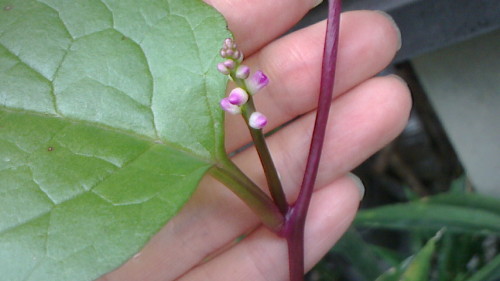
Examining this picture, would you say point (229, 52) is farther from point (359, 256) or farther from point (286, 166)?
point (359, 256)

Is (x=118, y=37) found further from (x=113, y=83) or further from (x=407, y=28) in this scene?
(x=407, y=28)

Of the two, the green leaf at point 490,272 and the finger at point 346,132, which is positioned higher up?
the finger at point 346,132

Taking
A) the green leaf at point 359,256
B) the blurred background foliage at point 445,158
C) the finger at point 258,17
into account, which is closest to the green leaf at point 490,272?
the blurred background foliage at point 445,158

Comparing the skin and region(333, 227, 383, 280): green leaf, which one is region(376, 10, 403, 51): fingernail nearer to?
the skin

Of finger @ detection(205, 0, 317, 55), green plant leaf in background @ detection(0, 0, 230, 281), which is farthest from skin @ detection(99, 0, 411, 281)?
green plant leaf in background @ detection(0, 0, 230, 281)

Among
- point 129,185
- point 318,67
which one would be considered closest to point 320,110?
point 318,67

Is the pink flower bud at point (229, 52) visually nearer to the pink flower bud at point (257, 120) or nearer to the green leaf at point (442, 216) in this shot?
the pink flower bud at point (257, 120)

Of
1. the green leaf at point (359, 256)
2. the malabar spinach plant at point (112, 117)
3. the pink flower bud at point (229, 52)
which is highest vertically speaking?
the pink flower bud at point (229, 52)
